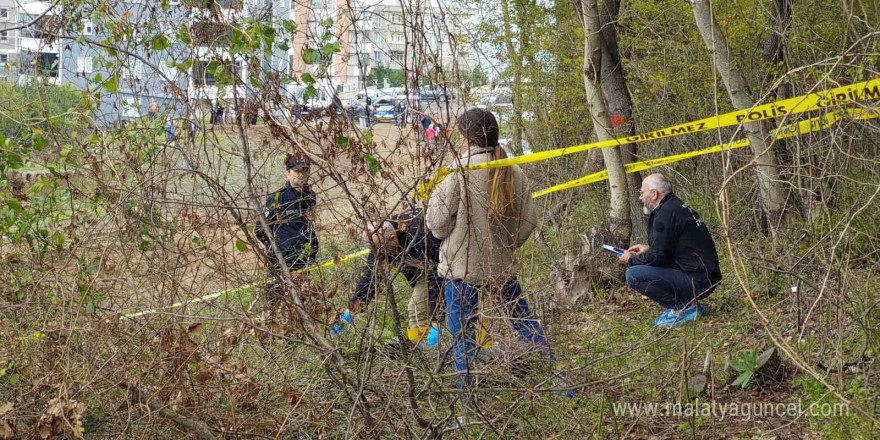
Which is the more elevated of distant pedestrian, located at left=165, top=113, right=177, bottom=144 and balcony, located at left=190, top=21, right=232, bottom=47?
balcony, located at left=190, top=21, right=232, bottom=47

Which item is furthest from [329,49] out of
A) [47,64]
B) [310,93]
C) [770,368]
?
[770,368]

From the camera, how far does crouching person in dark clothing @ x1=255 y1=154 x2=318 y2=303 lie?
423 cm

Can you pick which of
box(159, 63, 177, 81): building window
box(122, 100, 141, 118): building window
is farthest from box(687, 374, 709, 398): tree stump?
box(122, 100, 141, 118): building window

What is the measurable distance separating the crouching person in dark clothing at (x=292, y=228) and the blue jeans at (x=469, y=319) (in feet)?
2.48

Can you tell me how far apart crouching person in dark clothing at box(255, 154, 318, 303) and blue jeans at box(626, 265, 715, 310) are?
3.07 m

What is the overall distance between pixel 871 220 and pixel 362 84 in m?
3.23

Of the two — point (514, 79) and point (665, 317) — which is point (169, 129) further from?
point (514, 79)

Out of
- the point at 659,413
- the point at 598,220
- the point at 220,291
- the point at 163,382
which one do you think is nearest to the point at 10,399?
the point at 163,382

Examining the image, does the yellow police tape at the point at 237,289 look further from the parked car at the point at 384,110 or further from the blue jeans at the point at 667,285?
the blue jeans at the point at 667,285

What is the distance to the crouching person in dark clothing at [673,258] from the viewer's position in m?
6.80

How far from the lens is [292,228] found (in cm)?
482

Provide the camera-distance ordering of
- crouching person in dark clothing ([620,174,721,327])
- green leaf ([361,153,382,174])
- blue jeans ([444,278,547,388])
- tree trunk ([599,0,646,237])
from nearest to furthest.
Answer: green leaf ([361,153,382,174]), blue jeans ([444,278,547,388]), crouching person in dark clothing ([620,174,721,327]), tree trunk ([599,0,646,237])

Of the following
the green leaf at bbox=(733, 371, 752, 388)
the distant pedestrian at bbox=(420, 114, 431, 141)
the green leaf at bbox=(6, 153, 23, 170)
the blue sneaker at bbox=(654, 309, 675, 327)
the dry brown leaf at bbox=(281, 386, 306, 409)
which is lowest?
the blue sneaker at bbox=(654, 309, 675, 327)

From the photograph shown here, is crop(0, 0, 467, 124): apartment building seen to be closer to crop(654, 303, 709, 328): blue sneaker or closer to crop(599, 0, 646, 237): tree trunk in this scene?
crop(654, 303, 709, 328): blue sneaker
